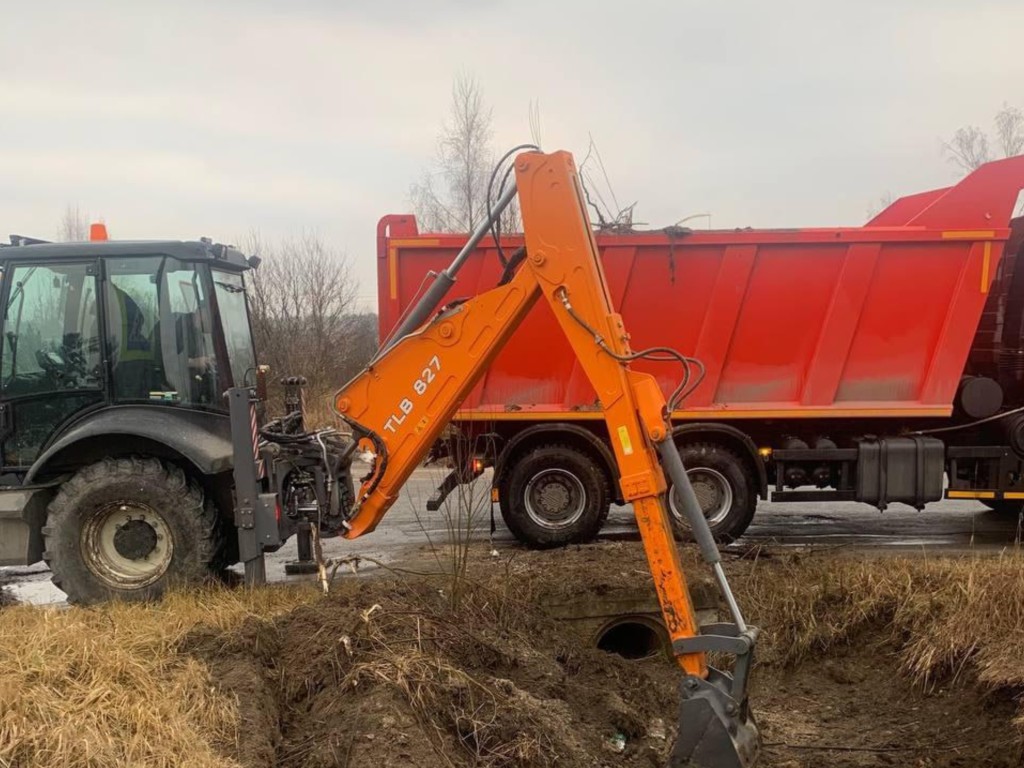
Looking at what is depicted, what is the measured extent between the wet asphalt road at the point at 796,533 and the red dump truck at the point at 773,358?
20.3 inches

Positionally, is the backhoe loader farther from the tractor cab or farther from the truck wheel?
the truck wheel

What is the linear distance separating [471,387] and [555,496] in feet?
8.86

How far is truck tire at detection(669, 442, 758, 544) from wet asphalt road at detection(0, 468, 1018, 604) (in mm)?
244

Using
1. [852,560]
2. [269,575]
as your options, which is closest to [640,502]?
[852,560]

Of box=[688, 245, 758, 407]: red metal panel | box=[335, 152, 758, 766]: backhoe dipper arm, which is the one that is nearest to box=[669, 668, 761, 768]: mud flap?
box=[335, 152, 758, 766]: backhoe dipper arm

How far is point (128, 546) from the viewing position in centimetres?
545

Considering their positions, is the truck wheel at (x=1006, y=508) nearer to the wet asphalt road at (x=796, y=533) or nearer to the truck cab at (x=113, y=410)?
the wet asphalt road at (x=796, y=533)

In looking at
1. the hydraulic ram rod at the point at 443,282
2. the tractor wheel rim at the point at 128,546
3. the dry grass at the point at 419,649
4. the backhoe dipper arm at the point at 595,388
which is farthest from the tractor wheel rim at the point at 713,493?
the tractor wheel rim at the point at 128,546

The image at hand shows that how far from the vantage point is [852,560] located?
602cm

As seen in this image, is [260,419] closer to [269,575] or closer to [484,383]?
[269,575]

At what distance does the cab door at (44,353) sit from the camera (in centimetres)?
A: 559

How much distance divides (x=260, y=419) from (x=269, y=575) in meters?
1.49

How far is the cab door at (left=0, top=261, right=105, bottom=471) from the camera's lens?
220 inches

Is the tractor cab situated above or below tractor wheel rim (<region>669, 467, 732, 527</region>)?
above
